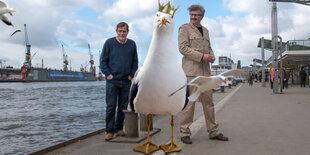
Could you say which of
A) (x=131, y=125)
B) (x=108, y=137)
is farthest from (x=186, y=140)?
(x=108, y=137)

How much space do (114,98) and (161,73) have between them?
2.37 m

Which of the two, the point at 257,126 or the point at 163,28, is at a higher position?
the point at 163,28

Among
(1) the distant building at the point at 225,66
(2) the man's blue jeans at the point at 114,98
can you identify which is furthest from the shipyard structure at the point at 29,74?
(2) the man's blue jeans at the point at 114,98

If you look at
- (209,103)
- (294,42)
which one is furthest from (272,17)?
(209,103)

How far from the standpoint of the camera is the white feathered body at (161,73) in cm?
209

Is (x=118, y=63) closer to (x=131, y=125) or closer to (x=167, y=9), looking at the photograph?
(x=131, y=125)

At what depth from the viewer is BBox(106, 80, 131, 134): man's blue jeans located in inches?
165

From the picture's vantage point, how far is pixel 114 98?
4.29 metres

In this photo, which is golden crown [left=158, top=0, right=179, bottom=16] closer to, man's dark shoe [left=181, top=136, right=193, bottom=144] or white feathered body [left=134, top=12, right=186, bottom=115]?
white feathered body [left=134, top=12, right=186, bottom=115]

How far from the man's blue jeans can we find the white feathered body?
204 centimetres

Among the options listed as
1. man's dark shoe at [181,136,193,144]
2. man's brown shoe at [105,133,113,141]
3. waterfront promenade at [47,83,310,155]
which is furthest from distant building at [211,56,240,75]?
man's brown shoe at [105,133,113,141]

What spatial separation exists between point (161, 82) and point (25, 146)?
4.51 metres

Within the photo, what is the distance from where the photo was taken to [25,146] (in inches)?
205

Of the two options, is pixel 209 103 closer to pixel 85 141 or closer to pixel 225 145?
pixel 225 145
